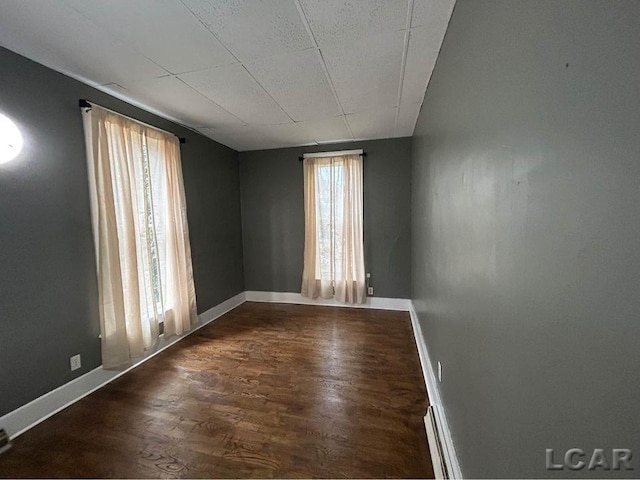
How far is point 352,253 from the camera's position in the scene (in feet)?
12.6

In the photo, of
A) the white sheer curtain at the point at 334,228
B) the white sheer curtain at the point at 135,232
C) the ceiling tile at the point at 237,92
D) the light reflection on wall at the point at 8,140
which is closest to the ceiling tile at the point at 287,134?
the ceiling tile at the point at 237,92

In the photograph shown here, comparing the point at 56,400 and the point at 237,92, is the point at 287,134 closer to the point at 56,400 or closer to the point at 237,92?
the point at 237,92

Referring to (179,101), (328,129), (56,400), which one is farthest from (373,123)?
(56,400)

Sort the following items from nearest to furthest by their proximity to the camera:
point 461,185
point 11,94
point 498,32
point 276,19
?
point 498,32 < point 461,185 < point 276,19 < point 11,94

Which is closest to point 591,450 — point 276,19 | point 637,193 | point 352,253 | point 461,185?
point 637,193

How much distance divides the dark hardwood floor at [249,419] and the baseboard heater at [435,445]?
5 centimetres

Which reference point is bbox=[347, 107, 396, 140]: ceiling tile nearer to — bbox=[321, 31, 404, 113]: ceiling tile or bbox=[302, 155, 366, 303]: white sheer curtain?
bbox=[321, 31, 404, 113]: ceiling tile

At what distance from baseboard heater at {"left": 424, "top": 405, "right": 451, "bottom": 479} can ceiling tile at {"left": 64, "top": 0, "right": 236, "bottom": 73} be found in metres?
2.72

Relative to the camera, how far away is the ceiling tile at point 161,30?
4.33 feet

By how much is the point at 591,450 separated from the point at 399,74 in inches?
89.0

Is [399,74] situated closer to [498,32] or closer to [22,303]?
[498,32]

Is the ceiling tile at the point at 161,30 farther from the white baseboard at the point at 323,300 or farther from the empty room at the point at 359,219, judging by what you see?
the white baseboard at the point at 323,300

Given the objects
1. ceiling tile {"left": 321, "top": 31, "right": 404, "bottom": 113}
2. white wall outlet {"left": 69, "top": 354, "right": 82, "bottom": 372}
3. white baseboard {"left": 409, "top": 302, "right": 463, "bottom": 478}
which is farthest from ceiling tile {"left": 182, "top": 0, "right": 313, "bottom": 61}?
white wall outlet {"left": 69, "top": 354, "right": 82, "bottom": 372}

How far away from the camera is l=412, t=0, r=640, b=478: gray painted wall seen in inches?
15.8
